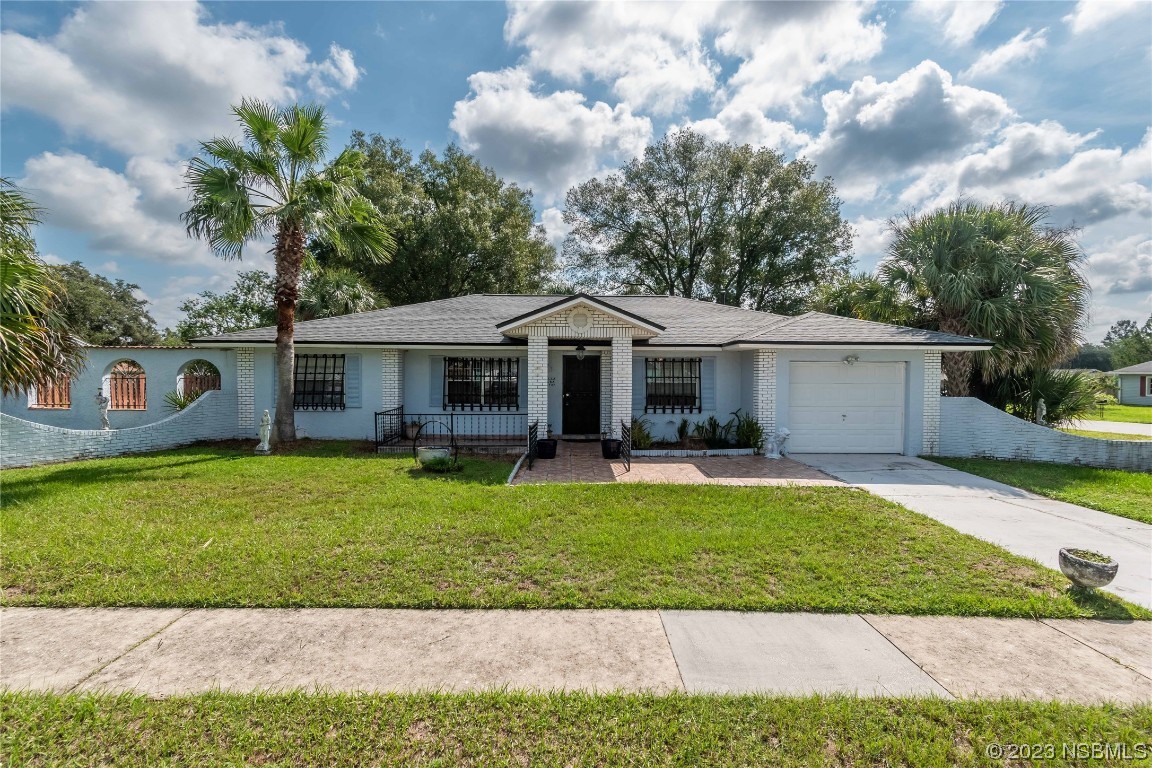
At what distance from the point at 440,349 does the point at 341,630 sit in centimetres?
952

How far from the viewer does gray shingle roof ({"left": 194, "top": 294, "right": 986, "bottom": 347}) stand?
442 inches

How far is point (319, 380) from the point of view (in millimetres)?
12984

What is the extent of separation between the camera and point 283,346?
11430 mm

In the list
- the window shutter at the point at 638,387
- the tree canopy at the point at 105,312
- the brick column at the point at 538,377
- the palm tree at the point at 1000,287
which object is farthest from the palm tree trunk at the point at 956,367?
the tree canopy at the point at 105,312

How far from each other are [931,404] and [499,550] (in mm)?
11600

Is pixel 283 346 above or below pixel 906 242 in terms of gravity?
below

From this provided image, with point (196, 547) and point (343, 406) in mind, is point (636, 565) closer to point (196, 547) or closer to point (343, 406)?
point (196, 547)

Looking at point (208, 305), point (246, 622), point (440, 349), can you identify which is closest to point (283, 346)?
point (440, 349)

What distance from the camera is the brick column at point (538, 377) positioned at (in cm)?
1088

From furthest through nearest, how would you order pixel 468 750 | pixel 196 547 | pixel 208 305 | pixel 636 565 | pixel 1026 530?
pixel 208 305 → pixel 1026 530 → pixel 196 547 → pixel 636 565 → pixel 468 750

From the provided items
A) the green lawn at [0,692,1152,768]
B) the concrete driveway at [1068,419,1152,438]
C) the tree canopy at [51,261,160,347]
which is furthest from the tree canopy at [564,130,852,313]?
the tree canopy at [51,261,160,347]

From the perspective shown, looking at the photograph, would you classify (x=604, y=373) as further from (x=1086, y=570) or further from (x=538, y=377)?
(x=1086, y=570)

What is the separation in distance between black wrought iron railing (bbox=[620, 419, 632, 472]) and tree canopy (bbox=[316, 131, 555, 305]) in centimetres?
1654

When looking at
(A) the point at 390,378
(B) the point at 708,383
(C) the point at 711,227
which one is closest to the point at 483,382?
(A) the point at 390,378
